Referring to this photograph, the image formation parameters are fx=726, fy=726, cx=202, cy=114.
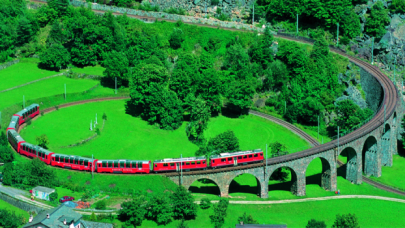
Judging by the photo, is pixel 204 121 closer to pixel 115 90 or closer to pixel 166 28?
pixel 115 90

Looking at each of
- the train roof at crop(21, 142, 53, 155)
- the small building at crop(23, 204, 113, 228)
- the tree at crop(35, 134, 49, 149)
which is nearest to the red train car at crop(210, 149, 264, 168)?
the small building at crop(23, 204, 113, 228)

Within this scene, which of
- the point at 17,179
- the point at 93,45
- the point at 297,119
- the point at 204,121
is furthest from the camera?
the point at 93,45

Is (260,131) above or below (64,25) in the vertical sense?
below

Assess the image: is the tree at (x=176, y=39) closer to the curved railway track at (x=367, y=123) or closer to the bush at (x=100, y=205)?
the curved railway track at (x=367, y=123)

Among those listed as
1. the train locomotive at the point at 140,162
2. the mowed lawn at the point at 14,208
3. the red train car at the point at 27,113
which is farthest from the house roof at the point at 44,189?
the red train car at the point at 27,113

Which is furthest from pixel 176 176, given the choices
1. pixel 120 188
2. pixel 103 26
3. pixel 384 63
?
pixel 384 63

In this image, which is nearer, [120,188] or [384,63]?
[120,188]
